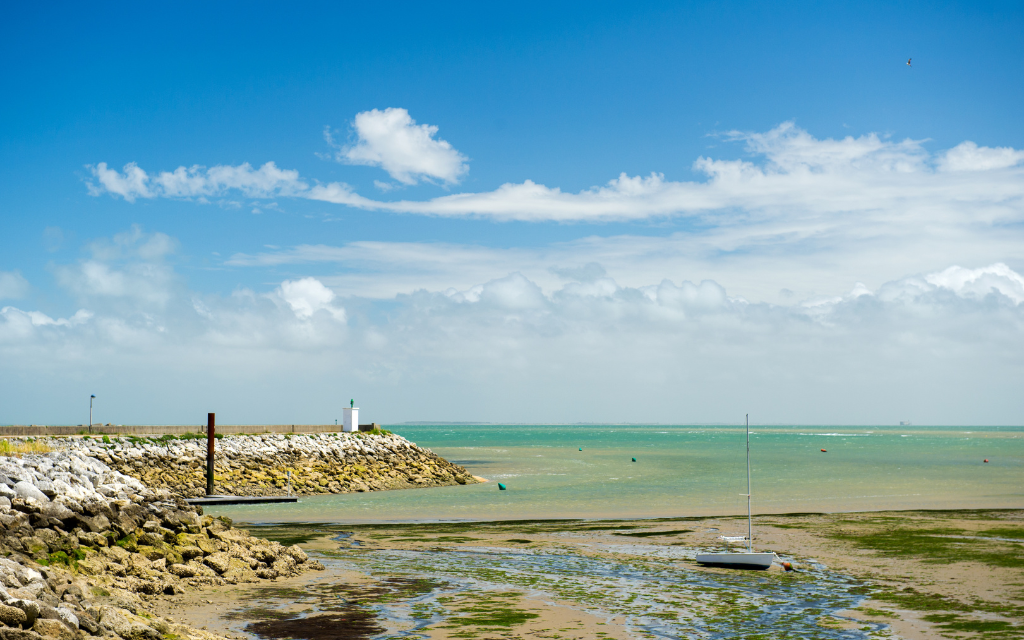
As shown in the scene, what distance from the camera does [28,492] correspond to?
21094 mm

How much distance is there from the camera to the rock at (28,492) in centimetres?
2092

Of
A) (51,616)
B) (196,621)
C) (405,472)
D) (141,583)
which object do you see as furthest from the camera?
(405,472)

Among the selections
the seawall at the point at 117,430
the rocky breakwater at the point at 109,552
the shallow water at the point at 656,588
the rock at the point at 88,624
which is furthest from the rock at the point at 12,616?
the seawall at the point at 117,430

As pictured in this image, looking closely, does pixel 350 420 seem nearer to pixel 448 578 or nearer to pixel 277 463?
pixel 277 463

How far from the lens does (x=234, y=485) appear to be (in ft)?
151

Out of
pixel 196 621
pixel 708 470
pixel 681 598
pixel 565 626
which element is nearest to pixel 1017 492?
pixel 708 470

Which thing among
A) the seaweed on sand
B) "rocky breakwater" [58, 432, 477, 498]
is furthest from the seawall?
the seaweed on sand

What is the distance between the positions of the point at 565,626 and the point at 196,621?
7.61m

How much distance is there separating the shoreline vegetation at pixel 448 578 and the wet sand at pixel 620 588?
2.7 inches

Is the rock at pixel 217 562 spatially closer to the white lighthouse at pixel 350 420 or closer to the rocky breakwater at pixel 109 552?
the rocky breakwater at pixel 109 552

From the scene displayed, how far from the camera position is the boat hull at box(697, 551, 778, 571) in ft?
78.9

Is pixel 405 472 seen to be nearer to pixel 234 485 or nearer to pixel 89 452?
pixel 234 485

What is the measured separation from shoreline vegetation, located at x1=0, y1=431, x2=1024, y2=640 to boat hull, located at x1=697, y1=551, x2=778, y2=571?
40 centimetres

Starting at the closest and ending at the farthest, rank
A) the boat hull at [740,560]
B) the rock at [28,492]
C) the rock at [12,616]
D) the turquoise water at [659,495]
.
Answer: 1. the rock at [12,616]
2. the rock at [28,492]
3. the boat hull at [740,560]
4. the turquoise water at [659,495]
